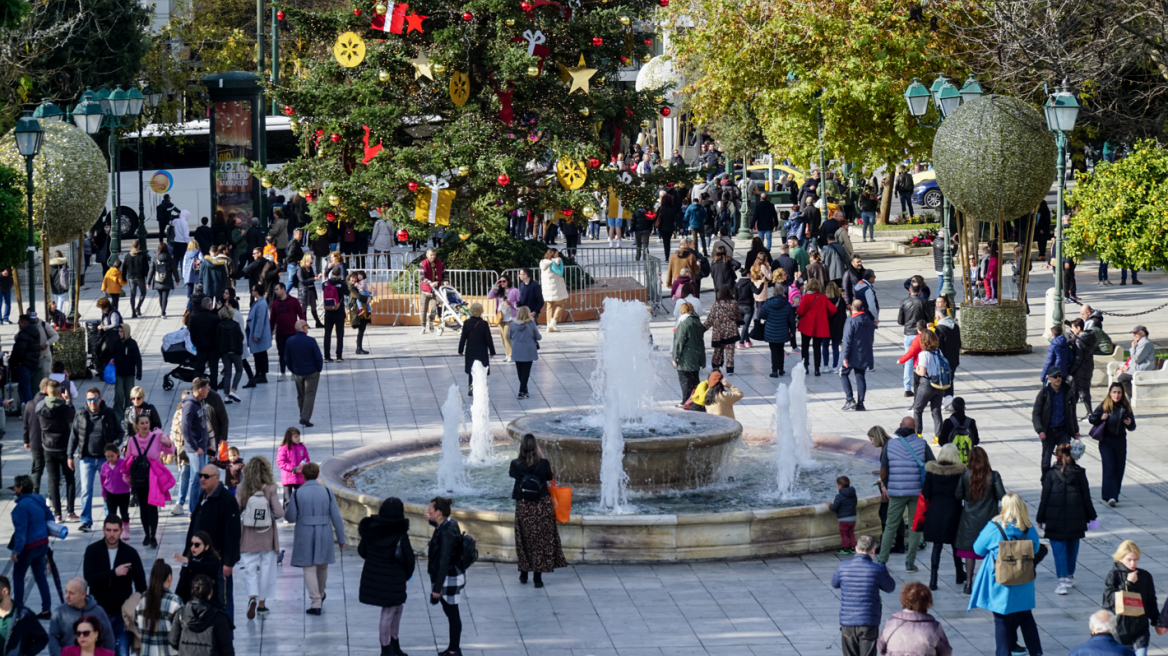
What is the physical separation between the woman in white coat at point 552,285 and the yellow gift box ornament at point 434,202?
2.15m

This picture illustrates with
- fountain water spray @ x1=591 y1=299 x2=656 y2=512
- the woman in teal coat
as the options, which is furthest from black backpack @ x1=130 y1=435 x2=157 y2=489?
the woman in teal coat

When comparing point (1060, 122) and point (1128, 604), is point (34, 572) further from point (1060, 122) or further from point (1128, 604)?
point (1060, 122)

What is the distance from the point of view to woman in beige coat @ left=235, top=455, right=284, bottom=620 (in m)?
11.9

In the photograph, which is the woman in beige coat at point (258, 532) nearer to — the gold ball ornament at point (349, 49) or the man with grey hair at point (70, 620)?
the man with grey hair at point (70, 620)

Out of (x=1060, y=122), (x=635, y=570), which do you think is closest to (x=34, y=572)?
(x=635, y=570)

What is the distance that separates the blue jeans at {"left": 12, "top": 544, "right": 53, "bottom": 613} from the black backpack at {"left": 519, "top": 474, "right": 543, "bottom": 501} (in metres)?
3.70

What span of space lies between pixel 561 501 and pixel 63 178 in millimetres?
12334

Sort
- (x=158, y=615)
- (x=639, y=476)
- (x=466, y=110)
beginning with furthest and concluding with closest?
(x=466, y=110), (x=639, y=476), (x=158, y=615)

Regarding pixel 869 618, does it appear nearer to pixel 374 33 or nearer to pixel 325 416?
pixel 325 416

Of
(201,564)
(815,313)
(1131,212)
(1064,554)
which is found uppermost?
(1131,212)

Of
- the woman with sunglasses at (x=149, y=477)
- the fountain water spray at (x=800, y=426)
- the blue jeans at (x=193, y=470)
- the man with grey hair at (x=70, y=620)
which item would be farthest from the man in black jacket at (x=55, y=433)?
the fountain water spray at (x=800, y=426)

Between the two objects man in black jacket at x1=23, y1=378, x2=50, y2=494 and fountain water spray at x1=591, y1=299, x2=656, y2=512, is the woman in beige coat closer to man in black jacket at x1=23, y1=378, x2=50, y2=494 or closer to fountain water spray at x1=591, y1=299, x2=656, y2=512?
man in black jacket at x1=23, y1=378, x2=50, y2=494

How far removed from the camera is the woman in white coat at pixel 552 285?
25.8m

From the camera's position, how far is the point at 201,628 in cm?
939
